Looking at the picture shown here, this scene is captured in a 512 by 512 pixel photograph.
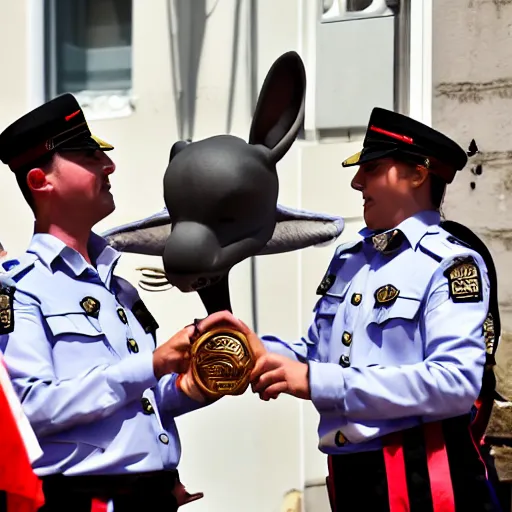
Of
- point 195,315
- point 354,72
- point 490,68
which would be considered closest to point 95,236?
point 195,315

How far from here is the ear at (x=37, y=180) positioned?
2160 mm

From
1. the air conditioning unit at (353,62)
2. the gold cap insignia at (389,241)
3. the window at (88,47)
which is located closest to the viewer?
the gold cap insignia at (389,241)

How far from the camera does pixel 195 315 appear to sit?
339 centimetres

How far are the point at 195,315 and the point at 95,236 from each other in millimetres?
1126

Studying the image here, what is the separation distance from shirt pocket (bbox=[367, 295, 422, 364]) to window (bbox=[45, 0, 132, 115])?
6.48 feet

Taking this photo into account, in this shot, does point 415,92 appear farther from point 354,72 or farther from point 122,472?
point 122,472

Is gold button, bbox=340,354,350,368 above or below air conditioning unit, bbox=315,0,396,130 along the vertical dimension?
→ below

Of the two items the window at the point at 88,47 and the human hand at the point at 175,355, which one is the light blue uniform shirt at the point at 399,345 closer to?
the human hand at the point at 175,355

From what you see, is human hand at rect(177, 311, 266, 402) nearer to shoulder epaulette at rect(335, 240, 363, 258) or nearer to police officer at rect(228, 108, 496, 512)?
police officer at rect(228, 108, 496, 512)

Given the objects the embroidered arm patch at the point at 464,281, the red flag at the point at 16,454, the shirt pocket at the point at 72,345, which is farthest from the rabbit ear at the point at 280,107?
the red flag at the point at 16,454

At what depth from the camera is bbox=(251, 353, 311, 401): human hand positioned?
6.26 ft

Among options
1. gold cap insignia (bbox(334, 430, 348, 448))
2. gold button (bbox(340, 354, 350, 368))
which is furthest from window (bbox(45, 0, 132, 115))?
gold cap insignia (bbox(334, 430, 348, 448))

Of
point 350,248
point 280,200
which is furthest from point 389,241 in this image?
point 280,200

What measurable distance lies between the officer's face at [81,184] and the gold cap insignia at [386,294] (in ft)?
2.27
